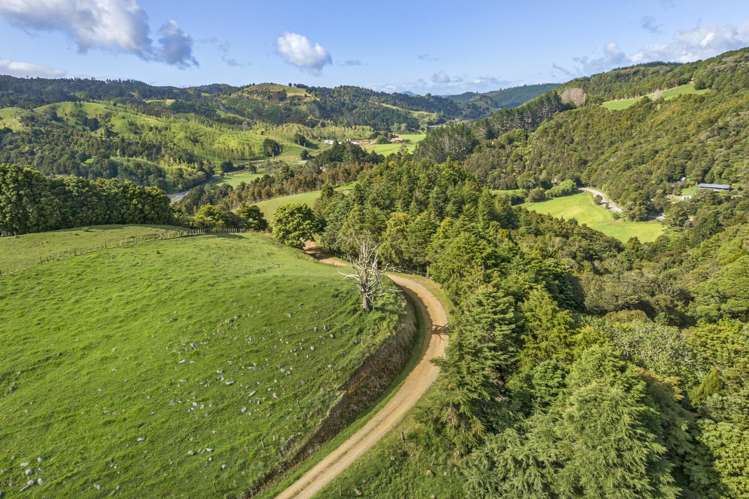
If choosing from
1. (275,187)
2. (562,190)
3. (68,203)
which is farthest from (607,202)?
(68,203)

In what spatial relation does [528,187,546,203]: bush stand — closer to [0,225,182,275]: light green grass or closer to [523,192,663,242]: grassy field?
[523,192,663,242]: grassy field

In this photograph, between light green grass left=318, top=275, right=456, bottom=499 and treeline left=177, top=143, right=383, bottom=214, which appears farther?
treeline left=177, top=143, right=383, bottom=214

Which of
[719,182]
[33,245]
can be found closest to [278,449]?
[33,245]

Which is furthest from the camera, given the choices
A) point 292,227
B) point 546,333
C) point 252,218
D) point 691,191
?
point 691,191

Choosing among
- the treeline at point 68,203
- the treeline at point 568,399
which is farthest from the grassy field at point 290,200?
the treeline at point 568,399

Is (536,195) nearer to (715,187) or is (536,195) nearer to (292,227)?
(715,187)

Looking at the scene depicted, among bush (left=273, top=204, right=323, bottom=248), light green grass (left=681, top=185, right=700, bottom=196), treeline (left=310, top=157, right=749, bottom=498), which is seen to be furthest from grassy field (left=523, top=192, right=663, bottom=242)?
bush (left=273, top=204, right=323, bottom=248)

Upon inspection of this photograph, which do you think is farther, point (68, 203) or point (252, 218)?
point (252, 218)
